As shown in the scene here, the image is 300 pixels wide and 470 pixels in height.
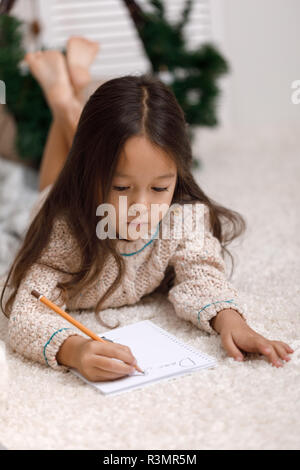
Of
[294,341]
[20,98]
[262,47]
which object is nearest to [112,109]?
[294,341]

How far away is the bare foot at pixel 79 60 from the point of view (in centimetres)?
159

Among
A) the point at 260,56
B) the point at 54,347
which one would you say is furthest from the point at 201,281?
the point at 260,56

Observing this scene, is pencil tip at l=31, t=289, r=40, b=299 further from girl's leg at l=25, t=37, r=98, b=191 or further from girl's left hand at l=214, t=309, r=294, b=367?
girl's leg at l=25, t=37, r=98, b=191

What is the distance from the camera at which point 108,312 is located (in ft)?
3.63

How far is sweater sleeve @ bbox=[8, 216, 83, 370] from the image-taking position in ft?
2.92

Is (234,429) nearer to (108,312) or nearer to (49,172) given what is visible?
(108,312)

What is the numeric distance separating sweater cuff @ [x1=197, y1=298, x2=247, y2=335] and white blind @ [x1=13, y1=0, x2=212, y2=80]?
6.82 ft

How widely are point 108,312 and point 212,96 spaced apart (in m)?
1.20

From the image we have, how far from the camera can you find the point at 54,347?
2.88ft

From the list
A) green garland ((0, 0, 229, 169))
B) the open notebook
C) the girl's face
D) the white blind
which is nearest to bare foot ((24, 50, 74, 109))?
green garland ((0, 0, 229, 169))

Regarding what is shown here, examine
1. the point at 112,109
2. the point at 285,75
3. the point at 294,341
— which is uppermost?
the point at 112,109

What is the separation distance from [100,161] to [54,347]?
31 cm

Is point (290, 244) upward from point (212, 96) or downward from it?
downward
